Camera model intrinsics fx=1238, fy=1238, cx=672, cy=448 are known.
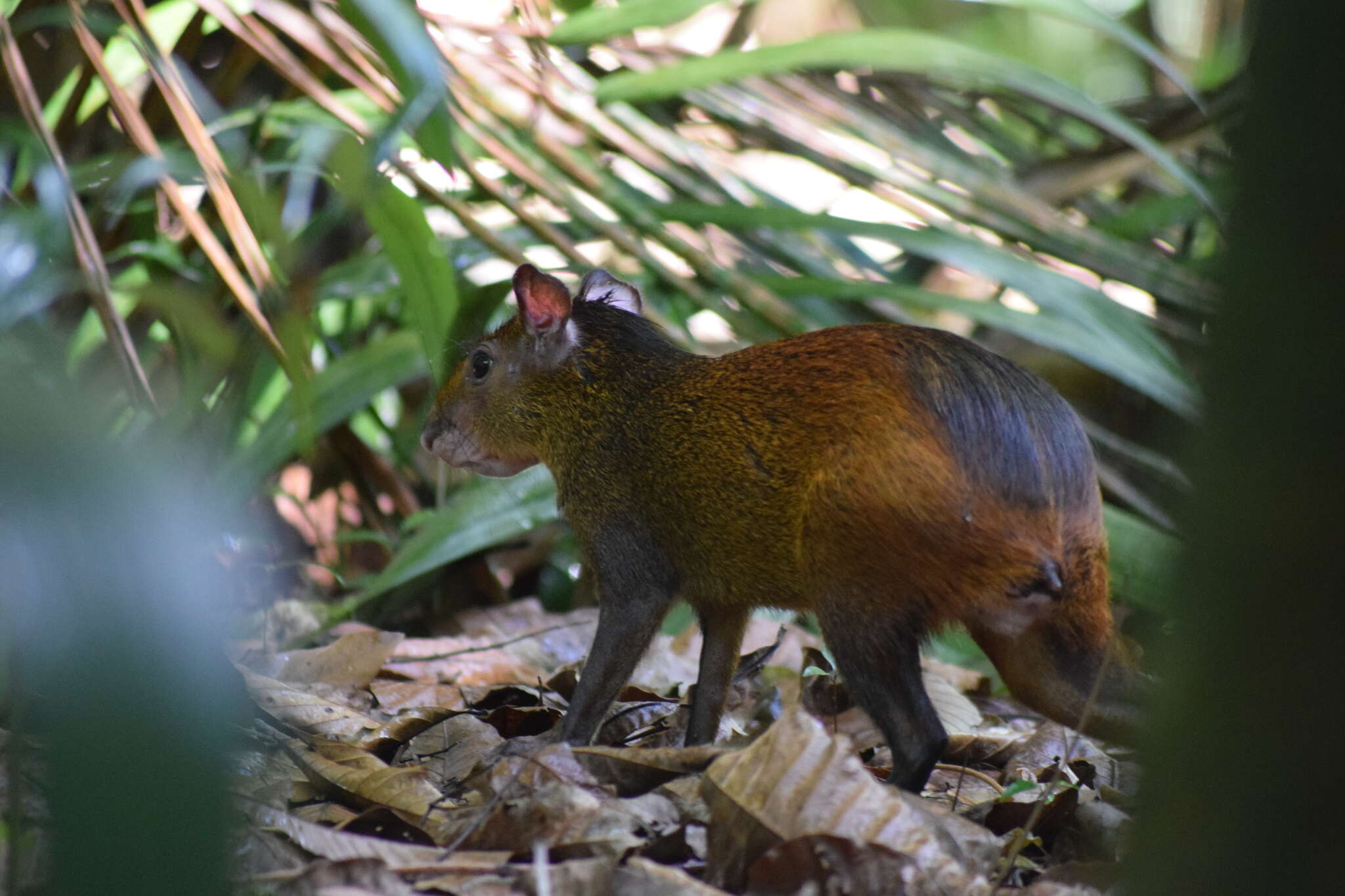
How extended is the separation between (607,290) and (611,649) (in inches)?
47.3

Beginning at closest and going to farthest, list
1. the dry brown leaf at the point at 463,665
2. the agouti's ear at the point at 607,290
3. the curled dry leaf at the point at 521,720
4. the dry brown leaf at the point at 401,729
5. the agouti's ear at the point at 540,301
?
the dry brown leaf at the point at 401,729 → the curled dry leaf at the point at 521,720 → the agouti's ear at the point at 540,301 → the dry brown leaf at the point at 463,665 → the agouti's ear at the point at 607,290

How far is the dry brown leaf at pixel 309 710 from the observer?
263cm

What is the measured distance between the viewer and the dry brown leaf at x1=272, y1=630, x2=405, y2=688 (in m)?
3.23

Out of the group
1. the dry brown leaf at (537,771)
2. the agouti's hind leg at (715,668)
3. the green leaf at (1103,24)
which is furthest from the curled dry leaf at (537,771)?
the green leaf at (1103,24)

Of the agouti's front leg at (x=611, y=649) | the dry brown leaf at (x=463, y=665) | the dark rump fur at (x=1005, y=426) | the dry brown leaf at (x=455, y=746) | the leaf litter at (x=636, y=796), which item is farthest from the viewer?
the dry brown leaf at (x=463, y=665)

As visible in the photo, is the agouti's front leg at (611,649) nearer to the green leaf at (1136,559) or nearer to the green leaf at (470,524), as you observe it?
the green leaf at (470,524)

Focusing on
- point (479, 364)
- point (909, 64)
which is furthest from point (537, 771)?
point (909, 64)

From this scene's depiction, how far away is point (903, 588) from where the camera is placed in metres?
2.38

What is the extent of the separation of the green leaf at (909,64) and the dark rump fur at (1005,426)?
1.53m

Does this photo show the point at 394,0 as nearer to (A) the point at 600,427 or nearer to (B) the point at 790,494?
(B) the point at 790,494

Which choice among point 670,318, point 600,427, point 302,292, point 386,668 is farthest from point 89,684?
point 670,318

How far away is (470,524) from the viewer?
396 centimetres

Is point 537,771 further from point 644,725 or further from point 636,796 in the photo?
point 644,725

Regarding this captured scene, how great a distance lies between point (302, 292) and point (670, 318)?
2.41 metres
